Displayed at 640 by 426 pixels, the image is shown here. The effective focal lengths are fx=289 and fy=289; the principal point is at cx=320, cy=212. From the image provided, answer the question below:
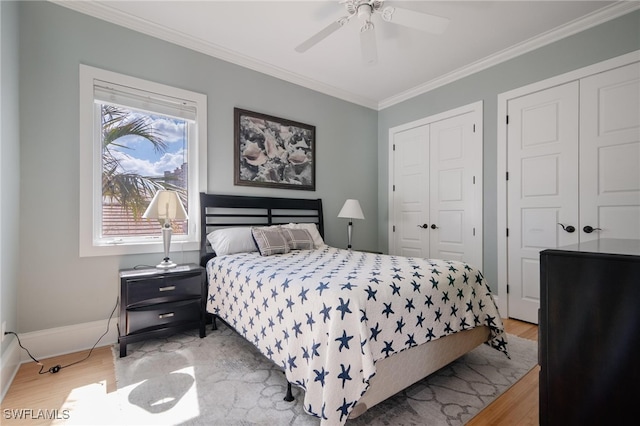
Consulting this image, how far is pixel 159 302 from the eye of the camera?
7.75 ft

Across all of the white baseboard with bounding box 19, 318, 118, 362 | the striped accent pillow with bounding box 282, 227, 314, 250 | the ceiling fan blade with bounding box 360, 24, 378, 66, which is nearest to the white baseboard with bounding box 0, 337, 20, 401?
the white baseboard with bounding box 19, 318, 118, 362

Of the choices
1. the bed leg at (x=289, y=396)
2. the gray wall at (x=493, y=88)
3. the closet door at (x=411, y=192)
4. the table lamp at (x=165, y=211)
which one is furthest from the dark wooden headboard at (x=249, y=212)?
the bed leg at (x=289, y=396)

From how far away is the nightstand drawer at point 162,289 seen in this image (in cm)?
225

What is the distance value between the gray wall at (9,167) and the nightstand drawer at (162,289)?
70cm

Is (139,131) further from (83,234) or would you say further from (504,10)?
(504,10)

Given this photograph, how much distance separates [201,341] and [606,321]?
262 centimetres

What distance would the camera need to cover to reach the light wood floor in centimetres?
156

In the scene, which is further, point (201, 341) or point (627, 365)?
point (201, 341)

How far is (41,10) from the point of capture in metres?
2.27

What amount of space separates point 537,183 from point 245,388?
10.8ft

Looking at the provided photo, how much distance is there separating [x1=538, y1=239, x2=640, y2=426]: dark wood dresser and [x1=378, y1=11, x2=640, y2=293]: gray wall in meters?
2.61

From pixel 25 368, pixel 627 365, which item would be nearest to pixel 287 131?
pixel 25 368

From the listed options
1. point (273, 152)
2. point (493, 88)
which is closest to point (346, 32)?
point (273, 152)

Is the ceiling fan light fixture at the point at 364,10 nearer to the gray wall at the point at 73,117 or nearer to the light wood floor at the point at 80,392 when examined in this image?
the gray wall at the point at 73,117
